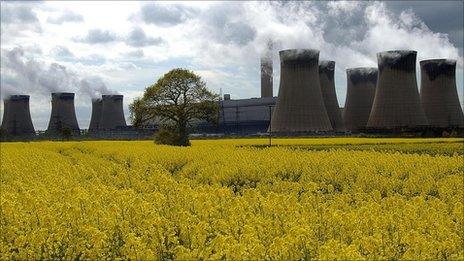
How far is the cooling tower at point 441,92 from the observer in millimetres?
55688

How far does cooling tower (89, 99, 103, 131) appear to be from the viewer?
265 feet

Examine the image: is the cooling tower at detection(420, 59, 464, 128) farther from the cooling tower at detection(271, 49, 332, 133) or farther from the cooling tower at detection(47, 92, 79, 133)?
the cooling tower at detection(47, 92, 79, 133)

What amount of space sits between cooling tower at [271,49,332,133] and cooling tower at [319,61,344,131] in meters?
11.1

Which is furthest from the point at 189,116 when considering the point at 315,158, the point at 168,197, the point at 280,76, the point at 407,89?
the point at 168,197

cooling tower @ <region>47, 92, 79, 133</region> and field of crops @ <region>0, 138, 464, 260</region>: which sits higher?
cooling tower @ <region>47, 92, 79, 133</region>

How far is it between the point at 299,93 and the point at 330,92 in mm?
16473

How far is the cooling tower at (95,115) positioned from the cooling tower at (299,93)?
36392 mm

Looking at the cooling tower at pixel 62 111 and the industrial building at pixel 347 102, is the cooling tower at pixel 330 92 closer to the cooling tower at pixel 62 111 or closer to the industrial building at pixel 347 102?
the industrial building at pixel 347 102

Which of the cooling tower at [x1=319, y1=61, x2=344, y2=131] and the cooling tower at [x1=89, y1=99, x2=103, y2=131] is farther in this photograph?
the cooling tower at [x1=89, y1=99, x2=103, y2=131]

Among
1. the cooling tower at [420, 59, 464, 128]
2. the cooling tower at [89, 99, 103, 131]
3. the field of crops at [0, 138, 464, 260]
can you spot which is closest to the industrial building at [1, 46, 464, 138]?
the cooling tower at [420, 59, 464, 128]

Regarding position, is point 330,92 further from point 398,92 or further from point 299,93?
point 299,93

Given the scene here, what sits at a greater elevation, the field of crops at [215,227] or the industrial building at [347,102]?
the industrial building at [347,102]

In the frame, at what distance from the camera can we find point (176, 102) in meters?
49.3

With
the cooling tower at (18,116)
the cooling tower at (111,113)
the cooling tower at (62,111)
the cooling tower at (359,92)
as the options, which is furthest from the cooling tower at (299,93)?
the cooling tower at (18,116)
